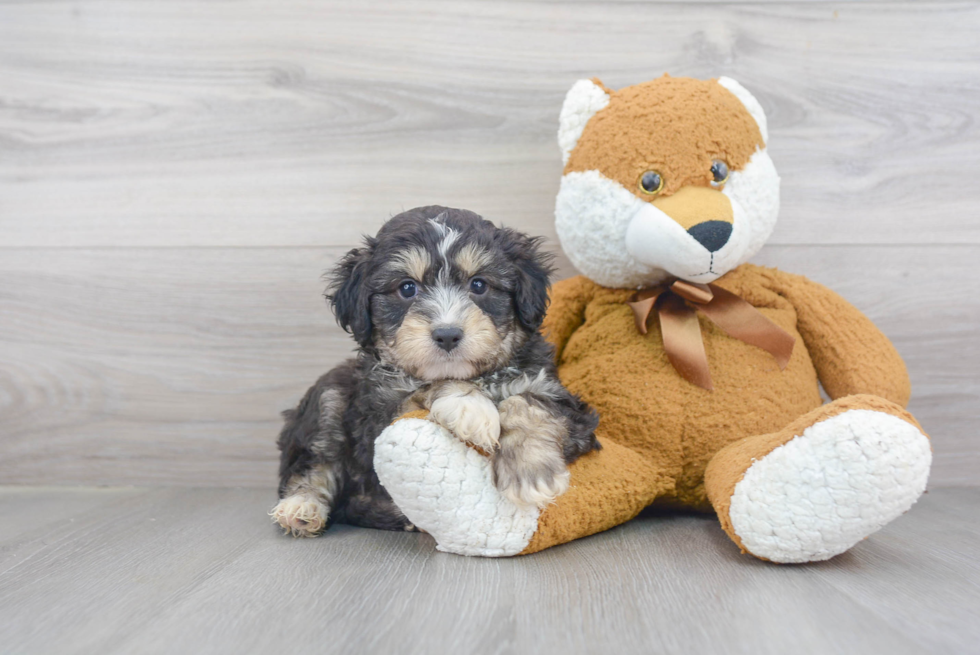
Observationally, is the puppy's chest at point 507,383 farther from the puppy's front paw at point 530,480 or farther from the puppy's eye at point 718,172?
the puppy's eye at point 718,172

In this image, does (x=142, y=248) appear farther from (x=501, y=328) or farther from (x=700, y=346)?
(x=700, y=346)

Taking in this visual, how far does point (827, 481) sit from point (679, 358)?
0.51m

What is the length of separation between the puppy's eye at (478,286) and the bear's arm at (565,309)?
0.42 metres

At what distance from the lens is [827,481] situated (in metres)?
1.40

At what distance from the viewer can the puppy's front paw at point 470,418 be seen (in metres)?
1.49

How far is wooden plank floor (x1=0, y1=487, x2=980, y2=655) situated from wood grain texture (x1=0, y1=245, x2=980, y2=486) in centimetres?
56

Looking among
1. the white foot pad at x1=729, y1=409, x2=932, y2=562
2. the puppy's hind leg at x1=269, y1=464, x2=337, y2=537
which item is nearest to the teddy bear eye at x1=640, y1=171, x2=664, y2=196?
the white foot pad at x1=729, y1=409, x2=932, y2=562

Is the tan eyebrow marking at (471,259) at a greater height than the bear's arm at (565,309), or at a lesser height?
greater

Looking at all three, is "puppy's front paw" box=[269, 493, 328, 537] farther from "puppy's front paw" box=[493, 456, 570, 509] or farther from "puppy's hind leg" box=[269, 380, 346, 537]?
"puppy's front paw" box=[493, 456, 570, 509]

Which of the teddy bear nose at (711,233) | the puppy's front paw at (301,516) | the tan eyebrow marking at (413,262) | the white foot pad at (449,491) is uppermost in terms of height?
the teddy bear nose at (711,233)

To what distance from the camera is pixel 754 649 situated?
1124mm

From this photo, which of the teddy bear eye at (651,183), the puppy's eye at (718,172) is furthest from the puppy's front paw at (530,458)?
the puppy's eye at (718,172)

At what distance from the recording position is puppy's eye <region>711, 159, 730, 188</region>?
178 centimetres

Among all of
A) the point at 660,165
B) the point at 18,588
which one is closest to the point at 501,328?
the point at 660,165
